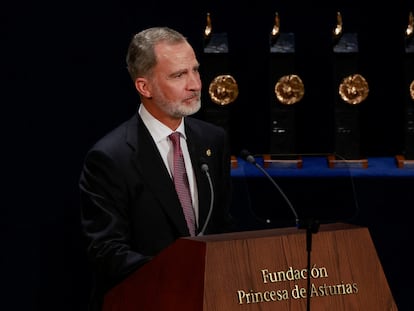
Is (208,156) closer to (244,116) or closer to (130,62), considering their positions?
(130,62)

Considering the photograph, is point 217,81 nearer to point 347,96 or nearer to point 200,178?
point 347,96

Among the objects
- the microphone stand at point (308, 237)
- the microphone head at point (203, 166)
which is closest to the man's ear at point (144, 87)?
the microphone head at point (203, 166)

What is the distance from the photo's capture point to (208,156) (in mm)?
3393

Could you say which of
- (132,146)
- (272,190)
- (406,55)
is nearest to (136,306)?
(132,146)

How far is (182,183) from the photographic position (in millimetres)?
3271

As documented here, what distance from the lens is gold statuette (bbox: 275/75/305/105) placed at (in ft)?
14.6

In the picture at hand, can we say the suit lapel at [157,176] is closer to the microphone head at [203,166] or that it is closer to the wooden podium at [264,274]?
the microphone head at [203,166]

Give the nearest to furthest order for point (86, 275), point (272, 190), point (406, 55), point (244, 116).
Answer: point (272, 190), point (86, 275), point (406, 55), point (244, 116)

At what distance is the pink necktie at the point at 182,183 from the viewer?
3240mm

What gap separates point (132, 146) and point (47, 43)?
49.0 inches

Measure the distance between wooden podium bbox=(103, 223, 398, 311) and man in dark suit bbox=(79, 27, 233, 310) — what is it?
40cm

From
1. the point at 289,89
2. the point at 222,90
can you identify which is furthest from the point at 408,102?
the point at 222,90

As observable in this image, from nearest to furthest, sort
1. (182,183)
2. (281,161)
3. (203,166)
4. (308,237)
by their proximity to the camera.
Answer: (308,237) → (203,166) → (182,183) → (281,161)

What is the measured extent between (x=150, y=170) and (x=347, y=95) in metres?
1.52
